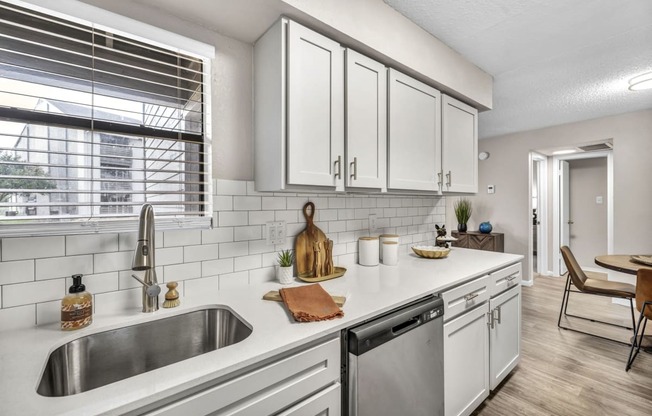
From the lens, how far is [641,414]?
177 cm

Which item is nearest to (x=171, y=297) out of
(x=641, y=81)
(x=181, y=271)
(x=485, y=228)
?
(x=181, y=271)

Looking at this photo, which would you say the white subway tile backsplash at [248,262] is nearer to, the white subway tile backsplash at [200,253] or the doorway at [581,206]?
the white subway tile backsplash at [200,253]

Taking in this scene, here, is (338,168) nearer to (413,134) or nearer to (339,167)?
(339,167)

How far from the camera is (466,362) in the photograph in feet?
5.32

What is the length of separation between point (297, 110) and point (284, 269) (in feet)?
2.62

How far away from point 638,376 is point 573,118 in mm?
3126

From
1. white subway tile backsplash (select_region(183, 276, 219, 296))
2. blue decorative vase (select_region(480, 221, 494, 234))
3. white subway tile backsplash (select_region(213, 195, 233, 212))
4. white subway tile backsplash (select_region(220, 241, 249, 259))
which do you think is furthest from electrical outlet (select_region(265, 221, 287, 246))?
blue decorative vase (select_region(480, 221, 494, 234))

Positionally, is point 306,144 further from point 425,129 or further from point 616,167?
point 616,167

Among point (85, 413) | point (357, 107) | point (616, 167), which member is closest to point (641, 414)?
point (357, 107)

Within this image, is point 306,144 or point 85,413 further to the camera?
point 306,144

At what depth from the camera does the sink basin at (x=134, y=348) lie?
2.95ft

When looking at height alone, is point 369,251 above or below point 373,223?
below

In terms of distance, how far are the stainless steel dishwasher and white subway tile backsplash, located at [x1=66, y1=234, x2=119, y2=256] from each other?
0.99 meters

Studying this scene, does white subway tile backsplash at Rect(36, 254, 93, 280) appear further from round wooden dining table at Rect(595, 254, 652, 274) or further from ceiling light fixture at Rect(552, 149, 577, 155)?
ceiling light fixture at Rect(552, 149, 577, 155)
